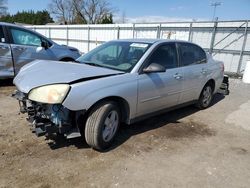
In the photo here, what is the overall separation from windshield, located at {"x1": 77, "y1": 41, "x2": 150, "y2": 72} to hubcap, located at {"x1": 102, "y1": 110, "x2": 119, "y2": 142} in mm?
750

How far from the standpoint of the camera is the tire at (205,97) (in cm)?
572

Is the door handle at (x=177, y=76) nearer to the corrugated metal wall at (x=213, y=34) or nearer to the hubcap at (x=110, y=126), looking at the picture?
the hubcap at (x=110, y=126)

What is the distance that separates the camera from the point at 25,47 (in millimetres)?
6625

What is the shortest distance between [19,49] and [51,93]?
14.0 ft

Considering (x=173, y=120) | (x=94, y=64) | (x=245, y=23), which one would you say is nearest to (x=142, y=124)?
(x=173, y=120)

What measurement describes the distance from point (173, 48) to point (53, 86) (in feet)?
8.44

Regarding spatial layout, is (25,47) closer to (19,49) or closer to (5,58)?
(19,49)

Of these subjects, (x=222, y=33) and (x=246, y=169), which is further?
(x=222, y=33)

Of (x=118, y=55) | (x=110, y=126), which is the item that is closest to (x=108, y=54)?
(x=118, y=55)

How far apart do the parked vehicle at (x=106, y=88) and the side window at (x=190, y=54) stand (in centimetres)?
2

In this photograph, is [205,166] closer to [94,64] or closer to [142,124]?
[142,124]

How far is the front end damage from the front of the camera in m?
3.02

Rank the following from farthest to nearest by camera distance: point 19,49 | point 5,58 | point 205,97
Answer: point 19,49, point 5,58, point 205,97

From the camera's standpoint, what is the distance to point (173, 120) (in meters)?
4.95
